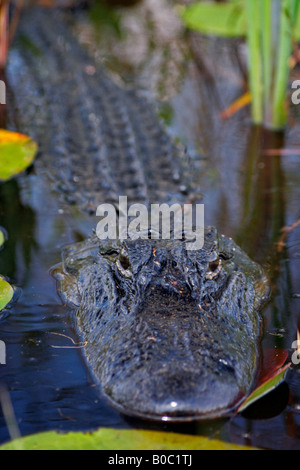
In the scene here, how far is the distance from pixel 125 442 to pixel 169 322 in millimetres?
477

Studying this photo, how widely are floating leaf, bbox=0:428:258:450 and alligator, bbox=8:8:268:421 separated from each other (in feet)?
0.22

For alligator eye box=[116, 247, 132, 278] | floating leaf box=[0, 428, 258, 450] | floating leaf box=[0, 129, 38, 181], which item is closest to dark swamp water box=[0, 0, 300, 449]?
floating leaf box=[0, 428, 258, 450]

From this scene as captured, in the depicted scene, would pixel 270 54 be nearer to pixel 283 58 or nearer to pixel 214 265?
pixel 283 58

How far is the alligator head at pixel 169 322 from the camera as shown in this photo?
1.90 m

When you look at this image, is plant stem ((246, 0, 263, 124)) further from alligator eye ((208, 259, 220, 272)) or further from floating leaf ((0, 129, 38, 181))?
alligator eye ((208, 259, 220, 272))

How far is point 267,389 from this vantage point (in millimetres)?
2053

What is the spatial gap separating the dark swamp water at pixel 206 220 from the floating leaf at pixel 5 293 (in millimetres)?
57

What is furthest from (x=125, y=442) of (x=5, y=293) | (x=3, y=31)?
(x=3, y=31)

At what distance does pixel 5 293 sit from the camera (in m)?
2.68

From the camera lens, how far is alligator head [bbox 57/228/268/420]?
190 cm

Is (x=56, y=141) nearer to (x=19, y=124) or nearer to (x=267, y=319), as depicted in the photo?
(x=19, y=124)

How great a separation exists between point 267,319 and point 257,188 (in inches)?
63.4
